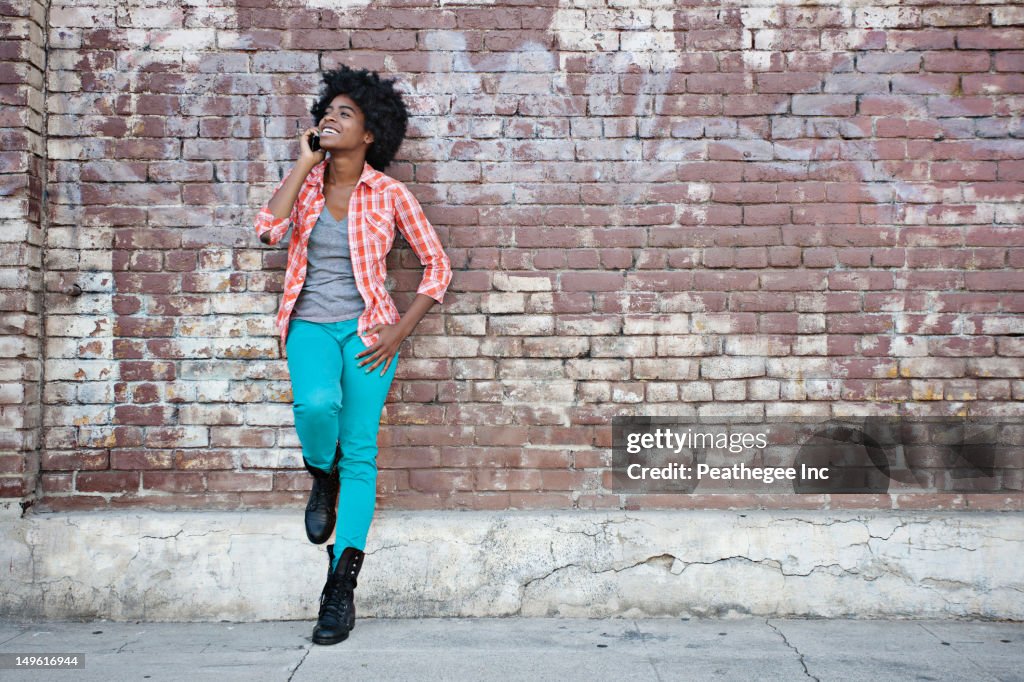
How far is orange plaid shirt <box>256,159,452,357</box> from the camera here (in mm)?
3334

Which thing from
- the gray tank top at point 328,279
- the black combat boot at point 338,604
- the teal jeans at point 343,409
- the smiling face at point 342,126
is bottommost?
the black combat boot at point 338,604

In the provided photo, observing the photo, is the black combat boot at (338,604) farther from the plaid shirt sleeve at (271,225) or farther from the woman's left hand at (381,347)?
the plaid shirt sleeve at (271,225)

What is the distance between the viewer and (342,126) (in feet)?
11.1

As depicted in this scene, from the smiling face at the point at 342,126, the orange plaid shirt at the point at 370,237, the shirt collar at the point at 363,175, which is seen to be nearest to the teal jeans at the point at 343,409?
the orange plaid shirt at the point at 370,237

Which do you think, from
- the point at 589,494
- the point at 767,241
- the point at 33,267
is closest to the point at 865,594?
the point at 589,494

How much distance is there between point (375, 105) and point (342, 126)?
18 centimetres

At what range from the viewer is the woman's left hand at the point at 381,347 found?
3299mm

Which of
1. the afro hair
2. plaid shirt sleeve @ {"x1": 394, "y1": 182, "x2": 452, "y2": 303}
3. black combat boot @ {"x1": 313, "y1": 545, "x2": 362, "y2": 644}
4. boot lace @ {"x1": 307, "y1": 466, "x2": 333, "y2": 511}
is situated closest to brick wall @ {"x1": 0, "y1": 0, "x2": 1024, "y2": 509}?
the afro hair

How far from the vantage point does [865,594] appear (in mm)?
3518

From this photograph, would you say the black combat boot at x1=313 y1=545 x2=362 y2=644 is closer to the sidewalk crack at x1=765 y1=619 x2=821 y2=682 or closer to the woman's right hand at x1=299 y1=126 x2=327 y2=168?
the woman's right hand at x1=299 y1=126 x2=327 y2=168

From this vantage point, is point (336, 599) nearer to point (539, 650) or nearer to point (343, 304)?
point (539, 650)

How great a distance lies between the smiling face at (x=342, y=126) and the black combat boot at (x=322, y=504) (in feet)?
4.08

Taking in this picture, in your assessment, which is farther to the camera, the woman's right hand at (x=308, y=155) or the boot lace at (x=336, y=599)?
the woman's right hand at (x=308, y=155)

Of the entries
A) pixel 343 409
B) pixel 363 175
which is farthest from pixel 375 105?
pixel 343 409
